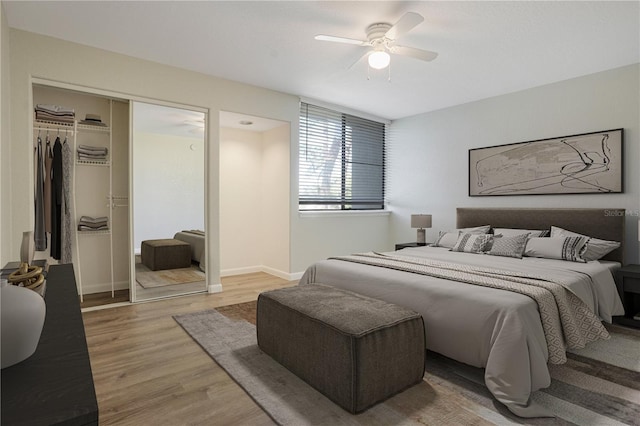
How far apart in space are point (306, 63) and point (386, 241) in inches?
137

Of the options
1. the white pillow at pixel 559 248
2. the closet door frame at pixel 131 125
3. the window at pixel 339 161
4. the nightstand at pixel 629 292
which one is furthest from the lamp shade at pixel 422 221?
the closet door frame at pixel 131 125

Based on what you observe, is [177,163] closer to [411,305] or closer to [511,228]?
[411,305]

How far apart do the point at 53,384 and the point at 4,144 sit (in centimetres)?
296

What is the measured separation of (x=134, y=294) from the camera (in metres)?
3.76

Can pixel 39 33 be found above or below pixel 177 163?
above

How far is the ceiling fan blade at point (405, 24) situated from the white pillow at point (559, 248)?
102 inches

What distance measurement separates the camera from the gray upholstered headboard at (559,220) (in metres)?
3.58

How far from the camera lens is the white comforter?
73.1 inches

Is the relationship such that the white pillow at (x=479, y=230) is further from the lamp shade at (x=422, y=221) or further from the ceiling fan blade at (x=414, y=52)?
the ceiling fan blade at (x=414, y=52)

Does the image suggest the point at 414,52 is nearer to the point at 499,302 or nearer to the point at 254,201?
the point at 499,302

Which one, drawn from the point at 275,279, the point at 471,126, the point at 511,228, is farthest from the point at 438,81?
the point at 275,279

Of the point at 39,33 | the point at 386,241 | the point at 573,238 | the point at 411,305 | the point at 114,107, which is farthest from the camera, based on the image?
the point at 386,241

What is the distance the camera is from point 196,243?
13.6 feet

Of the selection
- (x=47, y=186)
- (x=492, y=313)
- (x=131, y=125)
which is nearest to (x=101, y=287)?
(x=47, y=186)
